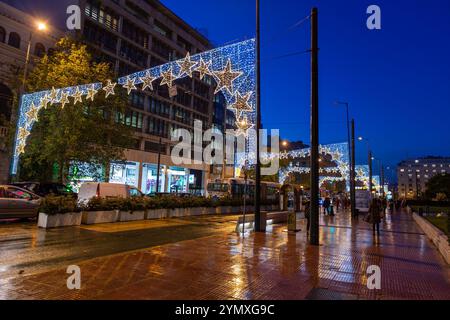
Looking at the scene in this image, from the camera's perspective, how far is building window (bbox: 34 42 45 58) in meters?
31.4

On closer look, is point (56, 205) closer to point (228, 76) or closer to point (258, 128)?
point (228, 76)

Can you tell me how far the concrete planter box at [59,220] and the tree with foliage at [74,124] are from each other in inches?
319

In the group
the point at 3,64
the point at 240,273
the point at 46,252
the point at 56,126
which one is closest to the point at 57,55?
the point at 56,126

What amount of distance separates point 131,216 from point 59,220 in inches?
166

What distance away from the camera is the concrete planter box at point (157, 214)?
19.5 meters

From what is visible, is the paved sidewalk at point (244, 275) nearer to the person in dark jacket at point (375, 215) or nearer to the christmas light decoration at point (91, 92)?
the person in dark jacket at point (375, 215)

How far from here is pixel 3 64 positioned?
1115 inches

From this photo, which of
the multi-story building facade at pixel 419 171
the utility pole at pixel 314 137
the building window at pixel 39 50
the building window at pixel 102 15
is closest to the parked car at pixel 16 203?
the utility pole at pixel 314 137

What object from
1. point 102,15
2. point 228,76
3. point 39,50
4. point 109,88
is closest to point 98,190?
point 109,88

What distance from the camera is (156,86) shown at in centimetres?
5081

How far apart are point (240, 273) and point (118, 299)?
9.08 feet

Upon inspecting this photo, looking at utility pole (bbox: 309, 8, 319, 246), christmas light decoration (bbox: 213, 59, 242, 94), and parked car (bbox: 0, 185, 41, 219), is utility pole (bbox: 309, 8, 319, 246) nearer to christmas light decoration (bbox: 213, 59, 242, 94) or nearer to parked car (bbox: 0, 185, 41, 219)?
christmas light decoration (bbox: 213, 59, 242, 94)

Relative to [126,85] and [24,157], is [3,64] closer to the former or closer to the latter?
[24,157]

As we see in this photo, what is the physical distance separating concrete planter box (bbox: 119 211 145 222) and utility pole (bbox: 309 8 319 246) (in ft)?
32.9
